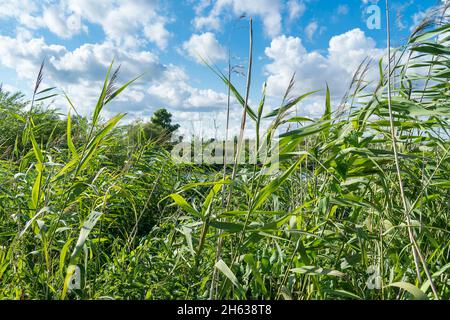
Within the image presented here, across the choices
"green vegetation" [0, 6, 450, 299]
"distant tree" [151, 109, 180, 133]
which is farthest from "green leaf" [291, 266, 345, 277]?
"distant tree" [151, 109, 180, 133]

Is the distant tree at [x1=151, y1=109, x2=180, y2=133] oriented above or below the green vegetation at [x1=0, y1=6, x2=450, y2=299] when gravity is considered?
above

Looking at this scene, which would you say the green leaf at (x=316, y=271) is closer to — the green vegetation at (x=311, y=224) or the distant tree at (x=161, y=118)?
the green vegetation at (x=311, y=224)

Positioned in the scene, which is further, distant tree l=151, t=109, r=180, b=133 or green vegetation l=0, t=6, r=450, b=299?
distant tree l=151, t=109, r=180, b=133

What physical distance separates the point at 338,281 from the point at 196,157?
6.00 ft

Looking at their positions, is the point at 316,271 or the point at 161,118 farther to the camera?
the point at 161,118

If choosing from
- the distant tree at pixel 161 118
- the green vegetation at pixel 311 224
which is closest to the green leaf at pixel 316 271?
the green vegetation at pixel 311 224

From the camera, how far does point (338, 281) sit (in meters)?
1.39

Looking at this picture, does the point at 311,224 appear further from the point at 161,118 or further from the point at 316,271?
the point at 161,118

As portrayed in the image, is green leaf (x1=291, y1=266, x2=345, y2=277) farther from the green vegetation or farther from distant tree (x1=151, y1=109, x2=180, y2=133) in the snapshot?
distant tree (x1=151, y1=109, x2=180, y2=133)

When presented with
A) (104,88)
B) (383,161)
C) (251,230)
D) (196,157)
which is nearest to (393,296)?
(383,161)

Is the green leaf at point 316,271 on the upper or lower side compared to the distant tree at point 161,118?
lower

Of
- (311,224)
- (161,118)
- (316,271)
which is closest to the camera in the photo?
(316,271)

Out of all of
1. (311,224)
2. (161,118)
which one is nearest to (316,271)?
(311,224)

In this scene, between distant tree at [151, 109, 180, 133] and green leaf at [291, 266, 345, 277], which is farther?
distant tree at [151, 109, 180, 133]
